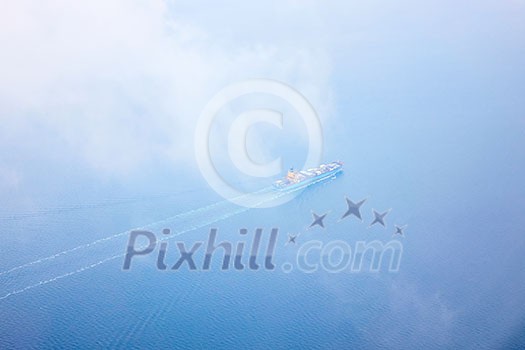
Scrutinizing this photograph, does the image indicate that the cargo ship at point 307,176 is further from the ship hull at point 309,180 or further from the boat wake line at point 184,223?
the boat wake line at point 184,223

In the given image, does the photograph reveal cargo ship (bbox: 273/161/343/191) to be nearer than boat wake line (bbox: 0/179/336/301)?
No

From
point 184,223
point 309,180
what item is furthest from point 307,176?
point 184,223

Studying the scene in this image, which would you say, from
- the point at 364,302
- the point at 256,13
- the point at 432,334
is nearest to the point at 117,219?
the point at 364,302

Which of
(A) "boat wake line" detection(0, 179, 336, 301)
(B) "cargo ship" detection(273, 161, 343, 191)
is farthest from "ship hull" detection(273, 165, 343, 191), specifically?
(A) "boat wake line" detection(0, 179, 336, 301)

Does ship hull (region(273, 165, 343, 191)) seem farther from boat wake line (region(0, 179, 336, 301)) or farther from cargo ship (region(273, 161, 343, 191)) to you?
boat wake line (region(0, 179, 336, 301))

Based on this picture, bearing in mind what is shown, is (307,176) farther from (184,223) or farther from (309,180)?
(184,223)

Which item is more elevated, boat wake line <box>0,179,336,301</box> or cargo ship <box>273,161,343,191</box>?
cargo ship <box>273,161,343,191</box>

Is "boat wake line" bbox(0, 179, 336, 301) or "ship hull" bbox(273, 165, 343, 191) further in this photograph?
"ship hull" bbox(273, 165, 343, 191)

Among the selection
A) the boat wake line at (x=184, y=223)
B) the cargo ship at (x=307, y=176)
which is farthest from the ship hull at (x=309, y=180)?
the boat wake line at (x=184, y=223)

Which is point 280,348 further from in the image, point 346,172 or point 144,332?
point 346,172
